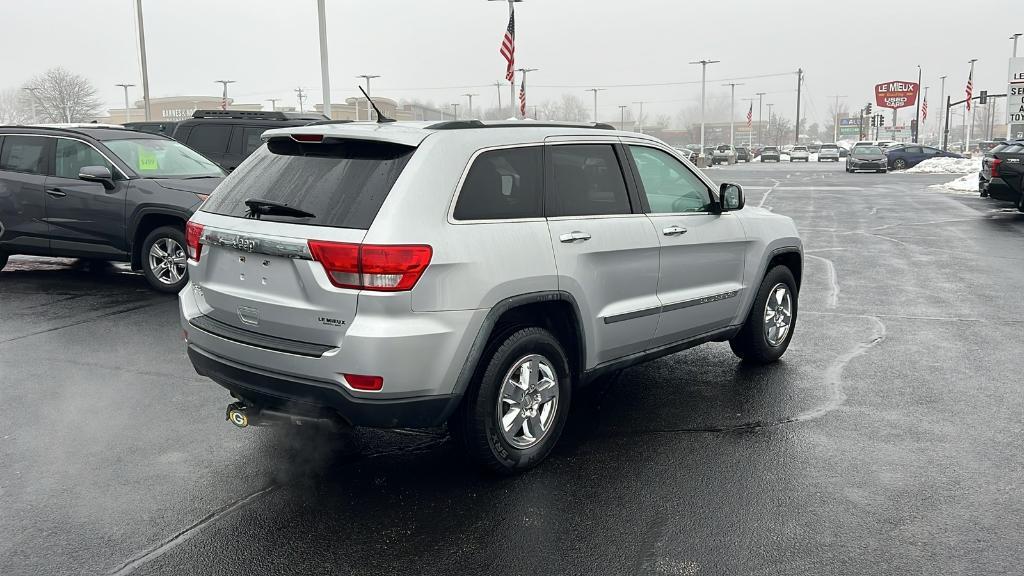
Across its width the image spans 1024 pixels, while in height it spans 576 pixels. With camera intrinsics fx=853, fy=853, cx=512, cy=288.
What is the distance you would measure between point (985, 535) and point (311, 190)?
3.48 m

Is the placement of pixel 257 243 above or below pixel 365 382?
above

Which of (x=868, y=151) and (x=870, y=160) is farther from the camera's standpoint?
(x=868, y=151)

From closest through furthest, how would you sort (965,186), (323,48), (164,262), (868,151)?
(164,262) < (323,48) < (965,186) < (868,151)

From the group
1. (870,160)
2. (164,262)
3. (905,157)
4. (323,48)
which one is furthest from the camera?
(905,157)

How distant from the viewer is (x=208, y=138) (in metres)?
14.5

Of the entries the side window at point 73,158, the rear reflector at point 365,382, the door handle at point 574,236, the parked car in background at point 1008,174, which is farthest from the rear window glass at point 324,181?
the parked car in background at point 1008,174

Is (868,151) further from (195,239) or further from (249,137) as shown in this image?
(195,239)

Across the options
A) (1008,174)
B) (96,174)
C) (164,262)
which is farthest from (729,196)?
(1008,174)

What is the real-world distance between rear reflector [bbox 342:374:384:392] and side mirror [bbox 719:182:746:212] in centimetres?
295

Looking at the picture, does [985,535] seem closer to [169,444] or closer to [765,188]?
[169,444]

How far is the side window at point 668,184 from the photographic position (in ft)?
17.5

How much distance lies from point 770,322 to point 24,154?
8830 mm

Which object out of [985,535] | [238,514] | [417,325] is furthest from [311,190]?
[985,535]

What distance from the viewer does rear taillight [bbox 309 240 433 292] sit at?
377cm
